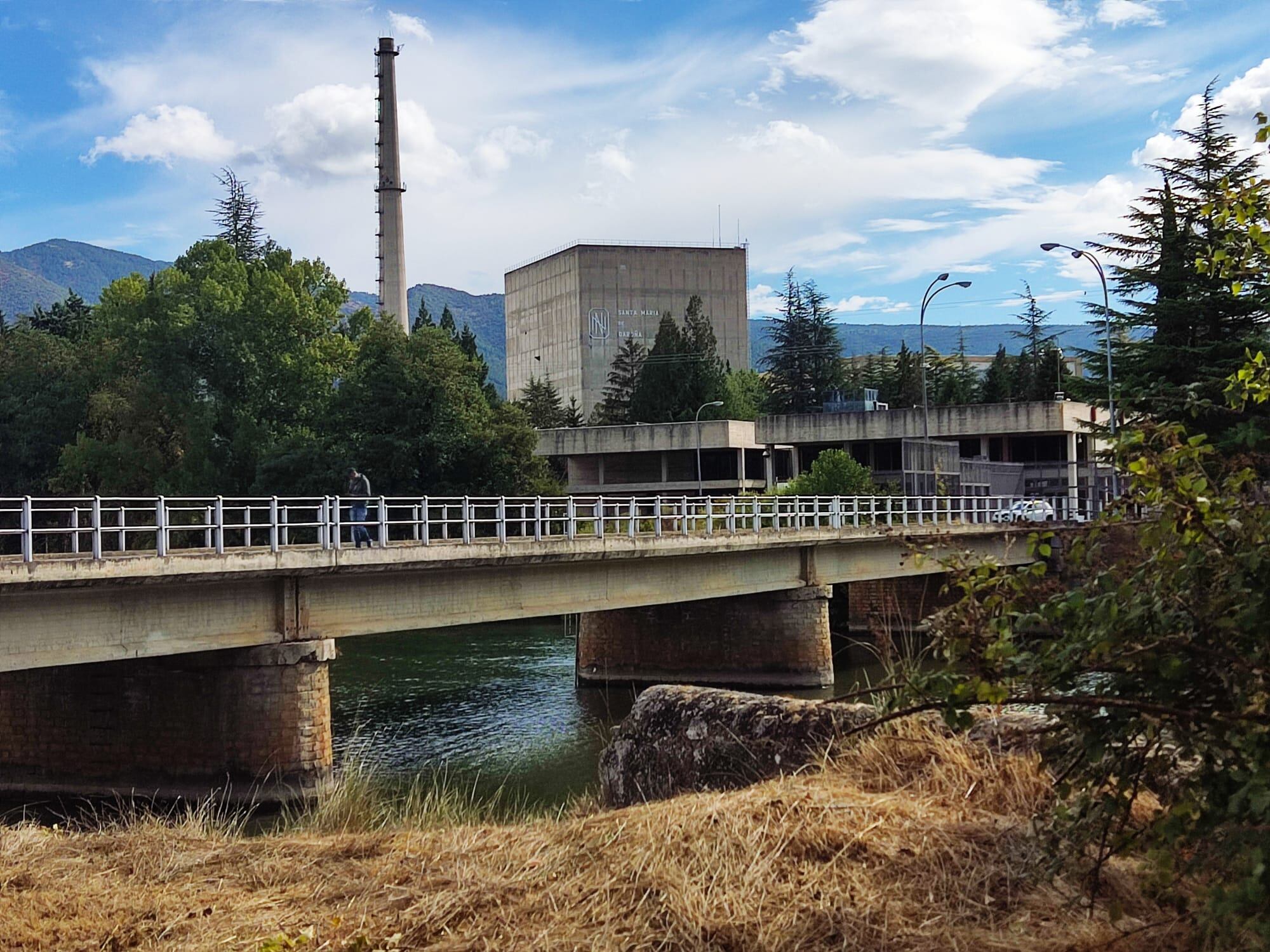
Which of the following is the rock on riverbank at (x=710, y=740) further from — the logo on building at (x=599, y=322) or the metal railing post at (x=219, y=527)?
the logo on building at (x=599, y=322)

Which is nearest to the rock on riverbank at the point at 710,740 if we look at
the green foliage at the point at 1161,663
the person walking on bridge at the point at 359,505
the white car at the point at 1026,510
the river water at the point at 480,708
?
the green foliage at the point at 1161,663

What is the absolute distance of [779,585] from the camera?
3253cm

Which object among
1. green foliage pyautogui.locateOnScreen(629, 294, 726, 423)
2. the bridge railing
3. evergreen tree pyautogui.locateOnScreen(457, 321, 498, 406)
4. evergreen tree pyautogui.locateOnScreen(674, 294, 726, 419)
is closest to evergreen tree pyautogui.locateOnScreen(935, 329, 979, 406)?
evergreen tree pyautogui.locateOnScreen(674, 294, 726, 419)

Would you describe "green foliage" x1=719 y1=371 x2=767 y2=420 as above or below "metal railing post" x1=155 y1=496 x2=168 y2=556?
above

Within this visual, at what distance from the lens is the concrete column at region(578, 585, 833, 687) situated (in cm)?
3216

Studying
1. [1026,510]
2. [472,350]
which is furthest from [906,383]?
[1026,510]

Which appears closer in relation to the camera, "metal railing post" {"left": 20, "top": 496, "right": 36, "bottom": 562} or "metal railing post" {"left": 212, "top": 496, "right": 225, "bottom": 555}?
"metal railing post" {"left": 20, "top": 496, "right": 36, "bottom": 562}

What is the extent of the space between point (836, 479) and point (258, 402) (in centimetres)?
2376

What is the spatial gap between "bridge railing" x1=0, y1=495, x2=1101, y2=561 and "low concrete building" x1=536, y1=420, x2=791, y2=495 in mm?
18414

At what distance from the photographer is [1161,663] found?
3.83 metres

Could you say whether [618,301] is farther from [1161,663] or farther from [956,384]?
[1161,663]

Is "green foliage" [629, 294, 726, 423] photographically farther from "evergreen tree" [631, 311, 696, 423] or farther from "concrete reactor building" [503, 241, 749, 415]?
"concrete reactor building" [503, 241, 749, 415]

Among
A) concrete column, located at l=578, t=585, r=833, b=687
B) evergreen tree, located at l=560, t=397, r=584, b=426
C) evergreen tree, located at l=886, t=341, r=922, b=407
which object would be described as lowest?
concrete column, located at l=578, t=585, r=833, b=687

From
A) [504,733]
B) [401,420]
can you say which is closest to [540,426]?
[401,420]
